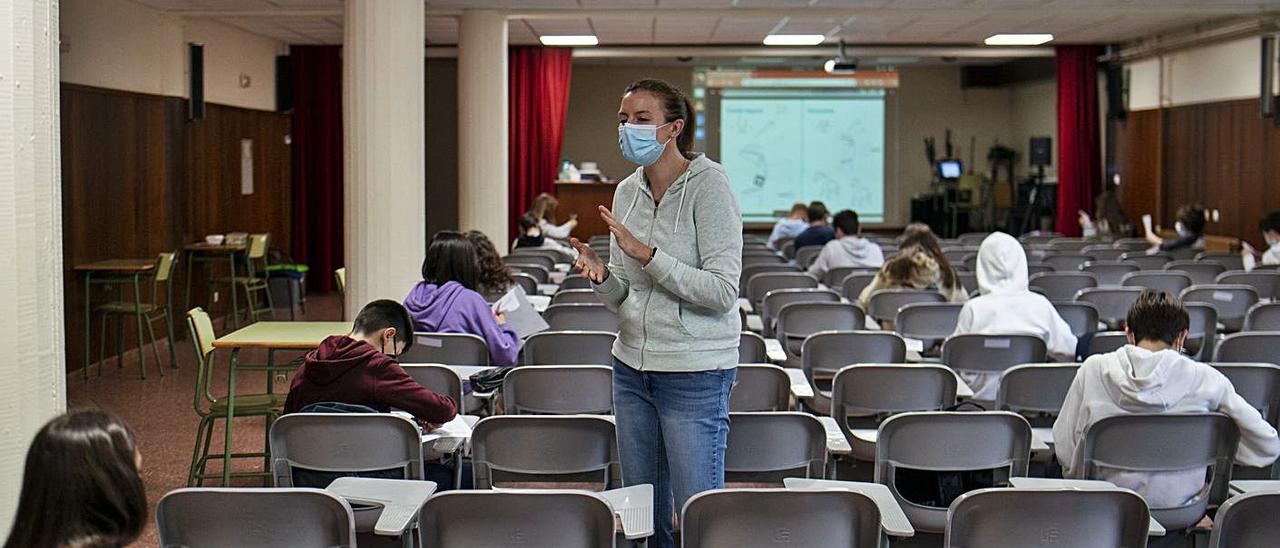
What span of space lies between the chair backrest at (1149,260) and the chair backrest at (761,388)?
23.0 feet

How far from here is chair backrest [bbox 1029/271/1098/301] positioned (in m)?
9.37

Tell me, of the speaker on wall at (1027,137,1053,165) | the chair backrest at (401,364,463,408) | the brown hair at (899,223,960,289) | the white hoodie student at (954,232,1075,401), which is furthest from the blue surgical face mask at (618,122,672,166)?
the speaker on wall at (1027,137,1053,165)

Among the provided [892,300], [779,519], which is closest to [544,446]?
[779,519]

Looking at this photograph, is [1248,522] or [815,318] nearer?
[1248,522]

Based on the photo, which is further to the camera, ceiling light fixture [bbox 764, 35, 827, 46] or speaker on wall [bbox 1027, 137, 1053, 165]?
speaker on wall [bbox 1027, 137, 1053, 165]

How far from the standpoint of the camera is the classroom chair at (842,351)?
6.03 meters

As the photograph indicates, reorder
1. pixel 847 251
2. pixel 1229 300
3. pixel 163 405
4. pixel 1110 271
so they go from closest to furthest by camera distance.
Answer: pixel 1229 300, pixel 163 405, pixel 1110 271, pixel 847 251

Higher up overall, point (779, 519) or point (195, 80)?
point (195, 80)

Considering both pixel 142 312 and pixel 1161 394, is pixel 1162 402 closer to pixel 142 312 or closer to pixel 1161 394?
pixel 1161 394

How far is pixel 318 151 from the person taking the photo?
1664 cm

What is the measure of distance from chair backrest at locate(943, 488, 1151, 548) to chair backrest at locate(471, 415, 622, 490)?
1.20 metres

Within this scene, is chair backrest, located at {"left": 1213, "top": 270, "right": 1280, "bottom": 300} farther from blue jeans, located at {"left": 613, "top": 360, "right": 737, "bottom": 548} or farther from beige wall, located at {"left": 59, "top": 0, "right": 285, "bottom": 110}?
beige wall, located at {"left": 59, "top": 0, "right": 285, "bottom": 110}

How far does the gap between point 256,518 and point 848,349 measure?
11.6ft

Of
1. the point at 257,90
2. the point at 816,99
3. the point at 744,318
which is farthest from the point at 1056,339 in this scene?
the point at 816,99
